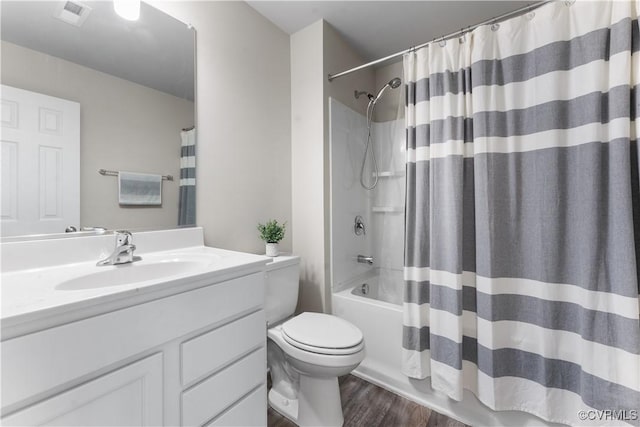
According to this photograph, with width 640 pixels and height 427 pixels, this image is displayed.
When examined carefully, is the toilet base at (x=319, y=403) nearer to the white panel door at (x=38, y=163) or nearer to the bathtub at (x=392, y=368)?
the bathtub at (x=392, y=368)

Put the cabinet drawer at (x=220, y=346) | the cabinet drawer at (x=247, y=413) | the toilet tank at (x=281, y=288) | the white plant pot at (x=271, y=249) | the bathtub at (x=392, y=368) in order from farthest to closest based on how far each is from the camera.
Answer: the white plant pot at (x=271, y=249)
the toilet tank at (x=281, y=288)
the bathtub at (x=392, y=368)
the cabinet drawer at (x=247, y=413)
the cabinet drawer at (x=220, y=346)

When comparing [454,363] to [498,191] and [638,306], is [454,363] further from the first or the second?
[498,191]

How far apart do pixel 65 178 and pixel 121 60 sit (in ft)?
1.88

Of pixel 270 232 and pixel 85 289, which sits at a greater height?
pixel 270 232

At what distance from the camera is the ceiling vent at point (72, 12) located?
1034mm

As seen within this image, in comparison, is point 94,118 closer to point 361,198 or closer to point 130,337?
point 130,337

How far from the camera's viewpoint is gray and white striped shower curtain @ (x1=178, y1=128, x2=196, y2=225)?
4.49 feet

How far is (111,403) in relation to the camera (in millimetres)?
691

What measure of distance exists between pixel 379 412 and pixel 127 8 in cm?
230

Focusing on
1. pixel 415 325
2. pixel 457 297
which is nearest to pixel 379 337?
pixel 415 325

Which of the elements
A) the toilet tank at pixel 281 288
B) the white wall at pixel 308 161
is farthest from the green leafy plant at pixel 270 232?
the white wall at pixel 308 161

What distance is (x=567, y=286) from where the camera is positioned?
116cm

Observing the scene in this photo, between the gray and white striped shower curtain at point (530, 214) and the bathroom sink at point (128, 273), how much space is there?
1.15 meters

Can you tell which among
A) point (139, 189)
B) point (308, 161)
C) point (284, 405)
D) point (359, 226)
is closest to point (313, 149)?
point (308, 161)
